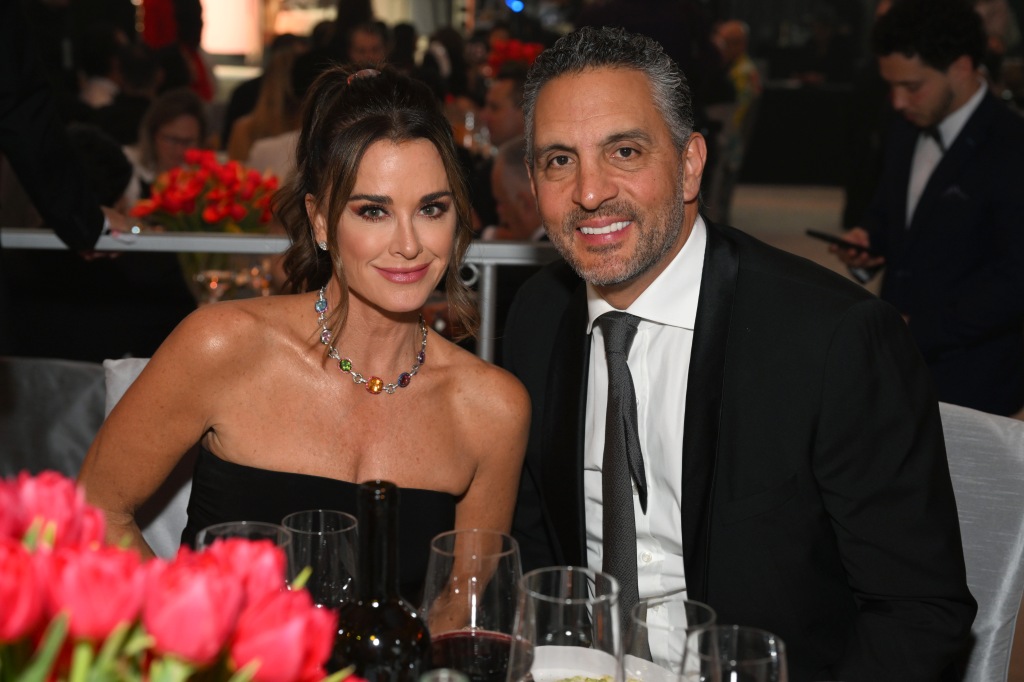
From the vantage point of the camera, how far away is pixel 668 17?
486cm

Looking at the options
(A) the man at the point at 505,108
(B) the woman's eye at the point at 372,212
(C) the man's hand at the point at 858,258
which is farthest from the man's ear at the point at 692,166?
(A) the man at the point at 505,108

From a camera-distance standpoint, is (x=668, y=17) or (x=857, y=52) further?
(x=857, y=52)

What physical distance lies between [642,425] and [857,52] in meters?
14.6

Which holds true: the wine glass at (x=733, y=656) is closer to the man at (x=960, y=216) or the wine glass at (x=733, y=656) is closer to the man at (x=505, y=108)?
the man at (x=960, y=216)

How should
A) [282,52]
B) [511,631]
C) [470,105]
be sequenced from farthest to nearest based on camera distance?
[470,105], [282,52], [511,631]

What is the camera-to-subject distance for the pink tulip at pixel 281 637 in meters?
0.68

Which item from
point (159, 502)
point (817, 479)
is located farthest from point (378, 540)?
point (159, 502)

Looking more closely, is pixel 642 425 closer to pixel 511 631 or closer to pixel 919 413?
pixel 919 413

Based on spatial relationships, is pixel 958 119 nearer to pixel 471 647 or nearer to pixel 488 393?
pixel 488 393

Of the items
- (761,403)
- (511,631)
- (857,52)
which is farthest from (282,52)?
(857,52)

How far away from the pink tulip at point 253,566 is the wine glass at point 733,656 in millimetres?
361

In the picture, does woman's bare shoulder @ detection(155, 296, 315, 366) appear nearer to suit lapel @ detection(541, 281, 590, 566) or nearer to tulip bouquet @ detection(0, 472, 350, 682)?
suit lapel @ detection(541, 281, 590, 566)

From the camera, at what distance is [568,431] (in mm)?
2033

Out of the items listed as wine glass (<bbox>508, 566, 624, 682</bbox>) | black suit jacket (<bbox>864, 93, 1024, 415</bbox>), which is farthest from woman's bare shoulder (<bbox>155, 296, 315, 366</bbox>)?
black suit jacket (<bbox>864, 93, 1024, 415</bbox>)
